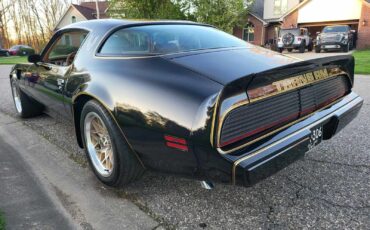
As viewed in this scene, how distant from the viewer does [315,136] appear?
2.12 metres

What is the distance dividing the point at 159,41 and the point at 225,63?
2.20ft

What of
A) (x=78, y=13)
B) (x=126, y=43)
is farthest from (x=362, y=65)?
(x=78, y=13)

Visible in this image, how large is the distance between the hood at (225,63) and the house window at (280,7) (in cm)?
2764

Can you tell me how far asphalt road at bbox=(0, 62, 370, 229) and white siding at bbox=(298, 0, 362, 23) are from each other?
75.6 ft

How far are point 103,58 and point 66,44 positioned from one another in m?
1.56

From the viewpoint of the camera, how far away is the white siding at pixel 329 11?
2200 centimetres

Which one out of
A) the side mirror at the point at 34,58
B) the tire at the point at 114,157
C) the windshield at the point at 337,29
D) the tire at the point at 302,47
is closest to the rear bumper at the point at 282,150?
the tire at the point at 114,157

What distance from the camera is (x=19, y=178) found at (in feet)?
8.88

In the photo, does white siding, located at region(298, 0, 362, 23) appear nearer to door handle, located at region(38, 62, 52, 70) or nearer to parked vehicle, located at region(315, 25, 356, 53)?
parked vehicle, located at region(315, 25, 356, 53)

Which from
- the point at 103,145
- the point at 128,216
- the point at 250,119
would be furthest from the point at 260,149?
the point at 103,145

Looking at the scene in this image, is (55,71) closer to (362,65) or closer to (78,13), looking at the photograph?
(362,65)

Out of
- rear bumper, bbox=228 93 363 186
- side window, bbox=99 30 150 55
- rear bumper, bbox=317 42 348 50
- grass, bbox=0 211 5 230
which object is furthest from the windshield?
grass, bbox=0 211 5 230

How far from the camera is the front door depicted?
3026 millimetres

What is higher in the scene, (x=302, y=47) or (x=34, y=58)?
(x=34, y=58)
